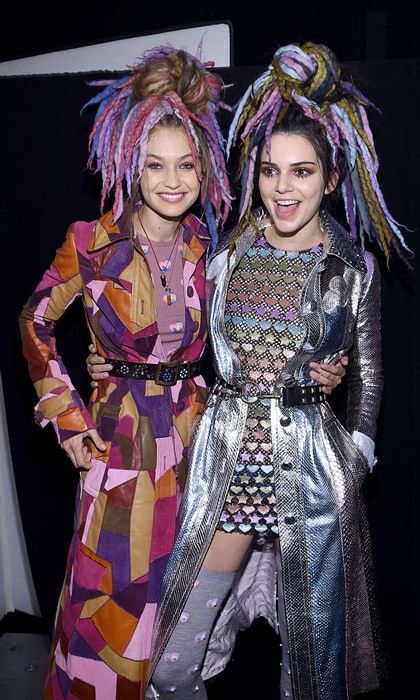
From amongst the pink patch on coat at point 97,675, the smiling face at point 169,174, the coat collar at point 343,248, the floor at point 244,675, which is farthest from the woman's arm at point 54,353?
the floor at point 244,675

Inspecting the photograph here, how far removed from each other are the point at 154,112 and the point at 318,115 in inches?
15.5

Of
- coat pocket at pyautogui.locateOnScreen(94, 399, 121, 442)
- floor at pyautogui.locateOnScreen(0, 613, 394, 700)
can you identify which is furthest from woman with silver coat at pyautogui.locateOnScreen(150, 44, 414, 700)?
floor at pyautogui.locateOnScreen(0, 613, 394, 700)

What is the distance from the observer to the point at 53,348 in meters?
2.25

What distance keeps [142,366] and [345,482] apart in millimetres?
582

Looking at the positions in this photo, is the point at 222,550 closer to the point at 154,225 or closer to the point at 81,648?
the point at 81,648

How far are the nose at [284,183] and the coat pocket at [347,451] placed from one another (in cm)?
58

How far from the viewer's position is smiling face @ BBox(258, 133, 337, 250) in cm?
201

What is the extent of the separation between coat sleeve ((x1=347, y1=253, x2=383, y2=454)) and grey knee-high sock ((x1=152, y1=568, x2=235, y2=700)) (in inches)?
19.8

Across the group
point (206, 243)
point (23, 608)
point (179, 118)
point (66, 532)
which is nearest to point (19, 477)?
point (66, 532)

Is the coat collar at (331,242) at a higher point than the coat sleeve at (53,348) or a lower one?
higher

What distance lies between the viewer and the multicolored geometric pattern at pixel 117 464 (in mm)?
2129

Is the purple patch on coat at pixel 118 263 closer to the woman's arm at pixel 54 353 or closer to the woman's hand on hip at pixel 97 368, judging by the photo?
the woman's arm at pixel 54 353

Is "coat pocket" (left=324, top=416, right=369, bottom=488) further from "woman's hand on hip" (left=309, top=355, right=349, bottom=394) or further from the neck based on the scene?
the neck

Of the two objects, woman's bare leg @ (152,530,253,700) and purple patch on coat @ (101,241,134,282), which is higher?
purple patch on coat @ (101,241,134,282)
